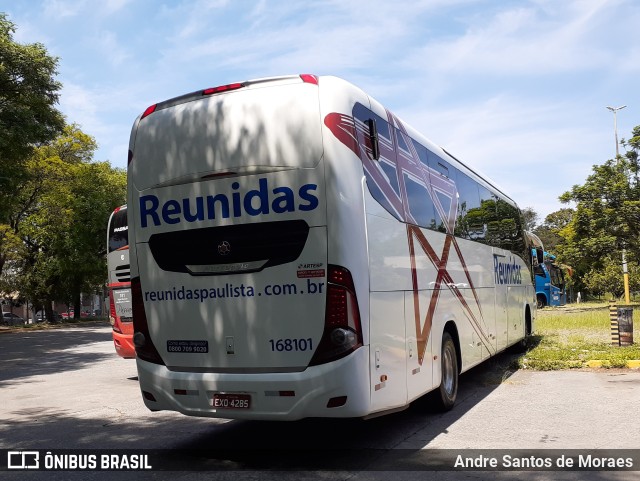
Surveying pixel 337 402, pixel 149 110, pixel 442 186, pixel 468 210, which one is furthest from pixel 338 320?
pixel 468 210

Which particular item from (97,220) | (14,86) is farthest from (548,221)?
(14,86)

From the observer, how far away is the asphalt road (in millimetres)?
5738

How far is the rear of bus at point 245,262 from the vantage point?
18.4 ft

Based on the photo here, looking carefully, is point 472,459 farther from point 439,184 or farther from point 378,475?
point 439,184

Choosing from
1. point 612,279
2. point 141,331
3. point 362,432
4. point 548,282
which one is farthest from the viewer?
point 612,279

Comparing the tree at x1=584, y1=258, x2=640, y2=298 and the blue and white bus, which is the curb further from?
the tree at x1=584, y1=258, x2=640, y2=298

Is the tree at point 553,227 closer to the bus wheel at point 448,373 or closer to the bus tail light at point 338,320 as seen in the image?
the bus wheel at point 448,373

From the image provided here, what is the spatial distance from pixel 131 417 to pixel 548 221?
8341 centimetres

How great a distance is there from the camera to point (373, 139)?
6422 mm

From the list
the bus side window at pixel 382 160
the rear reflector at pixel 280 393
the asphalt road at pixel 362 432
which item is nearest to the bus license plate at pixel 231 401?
the rear reflector at pixel 280 393

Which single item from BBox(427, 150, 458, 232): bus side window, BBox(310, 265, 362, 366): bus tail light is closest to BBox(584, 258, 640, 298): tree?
BBox(427, 150, 458, 232): bus side window

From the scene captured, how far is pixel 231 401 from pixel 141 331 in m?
1.34

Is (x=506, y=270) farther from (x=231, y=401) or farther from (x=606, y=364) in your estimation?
(x=231, y=401)

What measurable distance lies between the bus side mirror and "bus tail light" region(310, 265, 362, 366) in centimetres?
145
